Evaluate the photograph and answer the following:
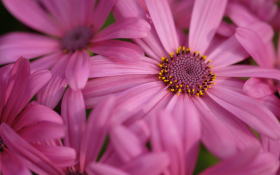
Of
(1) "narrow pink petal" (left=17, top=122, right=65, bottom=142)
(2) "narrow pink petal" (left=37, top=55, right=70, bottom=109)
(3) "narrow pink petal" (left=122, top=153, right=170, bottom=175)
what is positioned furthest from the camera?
(2) "narrow pink petal" (left=37, top=55, right=70, bottom=109)

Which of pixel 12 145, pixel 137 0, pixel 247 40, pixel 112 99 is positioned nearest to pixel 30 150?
pixel 12 145

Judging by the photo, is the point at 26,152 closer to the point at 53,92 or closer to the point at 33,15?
the point at 53,92

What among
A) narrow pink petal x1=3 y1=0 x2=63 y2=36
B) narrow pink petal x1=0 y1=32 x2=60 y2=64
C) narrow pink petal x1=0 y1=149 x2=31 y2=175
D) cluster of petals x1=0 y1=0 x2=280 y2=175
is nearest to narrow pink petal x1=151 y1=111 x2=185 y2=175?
cluster of petals x1=0 y1=0 x2=280 y2=175

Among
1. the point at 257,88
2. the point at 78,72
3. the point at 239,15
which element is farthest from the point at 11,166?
the point at 239,15

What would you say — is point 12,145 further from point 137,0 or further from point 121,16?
point 137,0

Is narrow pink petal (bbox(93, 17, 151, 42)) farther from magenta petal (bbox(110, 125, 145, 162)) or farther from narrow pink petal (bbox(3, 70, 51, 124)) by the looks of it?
magenta petal (bbox(110, 125, 145, 162))

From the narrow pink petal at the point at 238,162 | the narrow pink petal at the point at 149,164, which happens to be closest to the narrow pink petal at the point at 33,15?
the narrow pink petal at the point at 149,164
